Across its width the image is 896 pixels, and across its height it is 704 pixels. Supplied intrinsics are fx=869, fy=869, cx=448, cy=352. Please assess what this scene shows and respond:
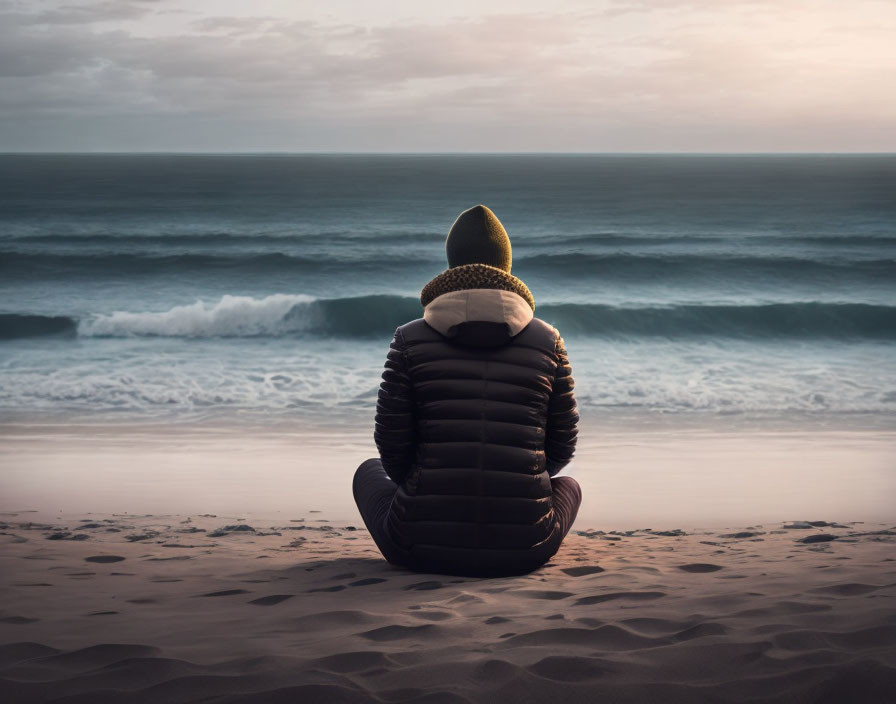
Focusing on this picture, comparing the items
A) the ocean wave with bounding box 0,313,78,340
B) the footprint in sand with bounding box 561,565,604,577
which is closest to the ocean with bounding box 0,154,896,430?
the ocean wave with bounding box 0,313,78,340

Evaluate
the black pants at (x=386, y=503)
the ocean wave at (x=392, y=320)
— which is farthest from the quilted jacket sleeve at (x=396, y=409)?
the ocean wave at (x=392, y=320)

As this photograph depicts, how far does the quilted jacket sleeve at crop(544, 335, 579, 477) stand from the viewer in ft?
10.4

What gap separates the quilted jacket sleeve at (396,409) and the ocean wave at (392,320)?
1256 cm

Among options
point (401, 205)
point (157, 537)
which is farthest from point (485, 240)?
point (401, 205)

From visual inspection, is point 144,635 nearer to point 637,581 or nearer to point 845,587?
point 637,581

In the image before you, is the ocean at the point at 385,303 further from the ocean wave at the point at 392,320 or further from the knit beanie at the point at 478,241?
the knit beanie at the point at 478,241

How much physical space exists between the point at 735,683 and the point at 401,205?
42155 mm

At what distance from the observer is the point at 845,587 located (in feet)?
10.0

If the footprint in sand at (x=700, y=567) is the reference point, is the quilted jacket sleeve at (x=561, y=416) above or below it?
above

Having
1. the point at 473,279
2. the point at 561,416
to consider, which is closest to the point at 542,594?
the point at 561,416

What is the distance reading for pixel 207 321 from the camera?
16656mm

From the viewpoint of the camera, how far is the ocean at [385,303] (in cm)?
925

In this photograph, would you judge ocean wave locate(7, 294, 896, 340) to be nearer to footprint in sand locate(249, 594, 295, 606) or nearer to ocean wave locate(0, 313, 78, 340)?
ocean wave locate(0, 313, 78, 340)

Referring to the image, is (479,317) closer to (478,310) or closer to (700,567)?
(478,310)
